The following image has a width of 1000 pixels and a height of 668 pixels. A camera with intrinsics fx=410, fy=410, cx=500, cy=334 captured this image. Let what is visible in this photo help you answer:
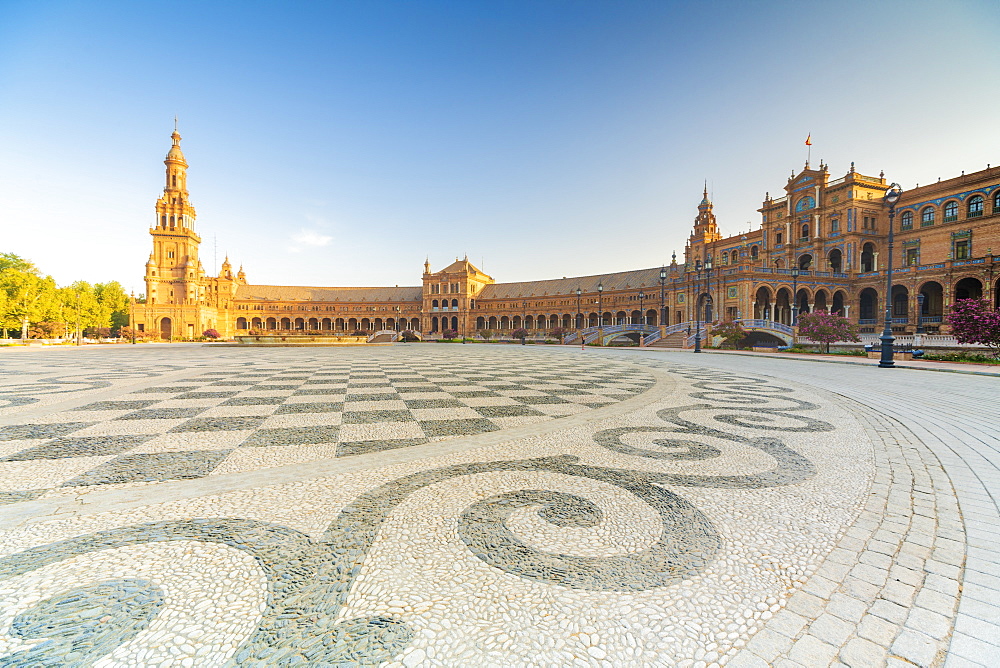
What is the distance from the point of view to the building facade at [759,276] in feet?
115

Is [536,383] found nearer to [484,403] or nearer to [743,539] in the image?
[484,403]

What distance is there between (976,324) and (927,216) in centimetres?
3189

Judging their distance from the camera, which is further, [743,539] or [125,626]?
[743,539]

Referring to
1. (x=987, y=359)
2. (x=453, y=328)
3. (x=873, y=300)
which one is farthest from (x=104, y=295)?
(x=873, y=300)

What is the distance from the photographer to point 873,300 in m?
41.5

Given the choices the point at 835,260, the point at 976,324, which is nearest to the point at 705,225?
the point at 835,260

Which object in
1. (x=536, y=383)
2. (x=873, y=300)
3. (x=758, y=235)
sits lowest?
(x=536, y=383)

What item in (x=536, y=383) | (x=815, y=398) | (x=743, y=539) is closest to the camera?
(x=743, y=539)

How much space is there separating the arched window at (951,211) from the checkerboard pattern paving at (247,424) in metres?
47.5

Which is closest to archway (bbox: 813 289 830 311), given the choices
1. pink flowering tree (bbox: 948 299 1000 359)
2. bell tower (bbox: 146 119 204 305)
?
pink flowering tree (bbox: 948 299 1000 359)

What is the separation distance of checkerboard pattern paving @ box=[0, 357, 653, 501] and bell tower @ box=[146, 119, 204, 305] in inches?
3229

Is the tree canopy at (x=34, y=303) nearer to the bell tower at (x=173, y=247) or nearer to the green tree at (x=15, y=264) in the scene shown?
the green tree at (x=15, y=264)

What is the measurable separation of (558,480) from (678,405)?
13.9 feet

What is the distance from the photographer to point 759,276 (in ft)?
129
